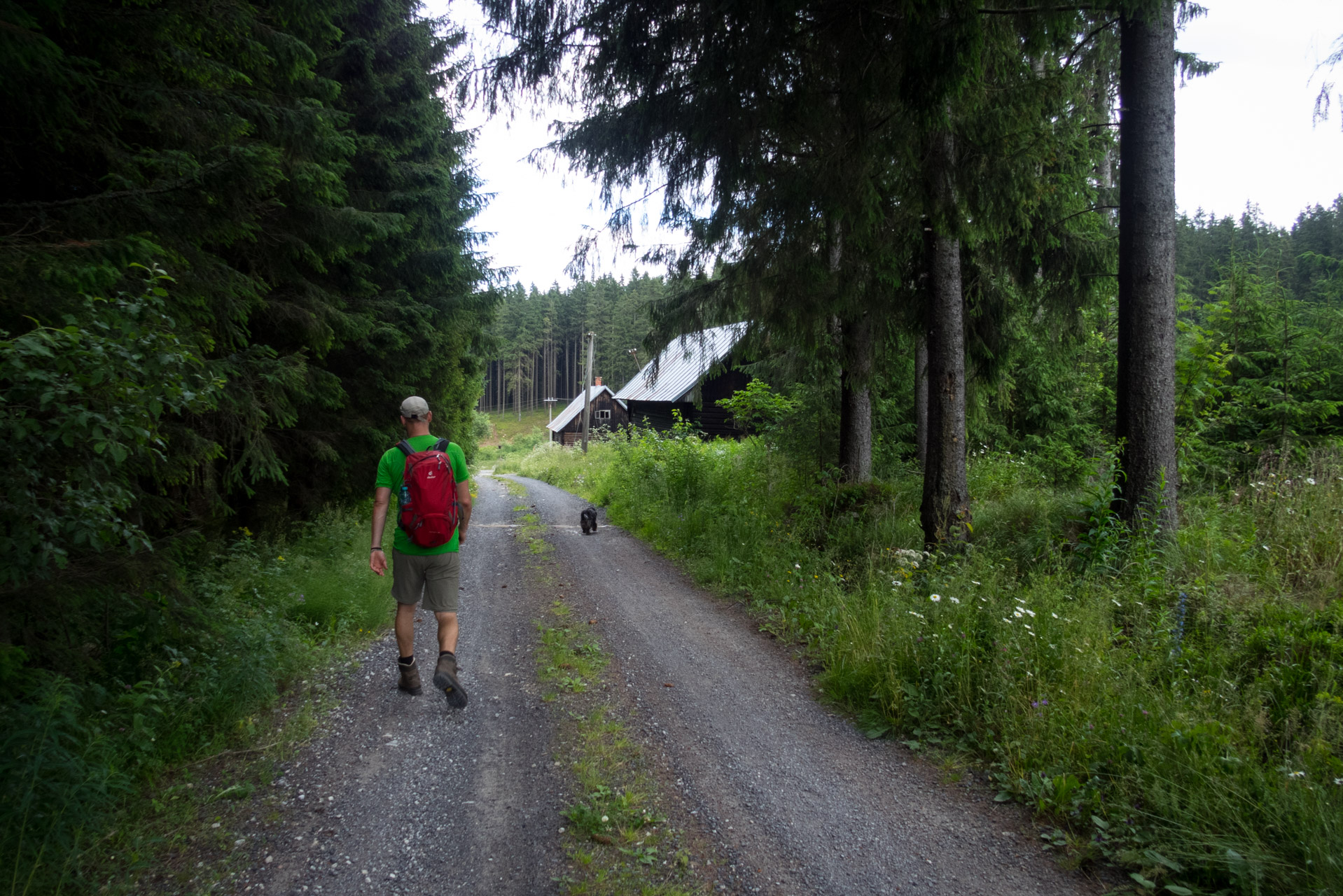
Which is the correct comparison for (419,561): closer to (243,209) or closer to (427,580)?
(427,580)

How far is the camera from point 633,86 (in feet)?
17.7

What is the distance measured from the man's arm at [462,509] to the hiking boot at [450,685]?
2.87 ft

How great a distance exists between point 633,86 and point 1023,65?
11.1 ft

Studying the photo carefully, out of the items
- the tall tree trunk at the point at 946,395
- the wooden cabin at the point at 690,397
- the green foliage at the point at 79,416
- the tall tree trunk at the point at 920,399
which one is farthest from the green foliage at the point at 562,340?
the green foliage at the point at 79,416

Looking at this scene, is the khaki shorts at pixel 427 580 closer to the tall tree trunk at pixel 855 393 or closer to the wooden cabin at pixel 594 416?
the tall tree trunk at pixel 855 393

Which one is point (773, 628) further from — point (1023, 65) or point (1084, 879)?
point (1023, 65)

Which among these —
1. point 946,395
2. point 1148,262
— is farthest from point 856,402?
point 1148,262

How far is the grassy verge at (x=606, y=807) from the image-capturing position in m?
2.71

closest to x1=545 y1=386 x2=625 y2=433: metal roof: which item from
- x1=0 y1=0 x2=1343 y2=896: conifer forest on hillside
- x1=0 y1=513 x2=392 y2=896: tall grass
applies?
x1=0 y1=0 x2=1343 y2=896: conifer forest on hillside

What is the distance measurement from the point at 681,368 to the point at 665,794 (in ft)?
86.2

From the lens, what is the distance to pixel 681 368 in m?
29.0

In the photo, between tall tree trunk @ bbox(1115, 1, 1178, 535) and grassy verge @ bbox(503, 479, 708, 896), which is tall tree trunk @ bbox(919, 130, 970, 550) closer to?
tall tree trunk @ bbox(1115, 1, 1178, 535)

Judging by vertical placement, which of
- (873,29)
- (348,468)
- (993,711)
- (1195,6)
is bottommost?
A: (993,711)

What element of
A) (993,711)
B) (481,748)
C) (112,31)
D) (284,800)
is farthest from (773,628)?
(112,31)
